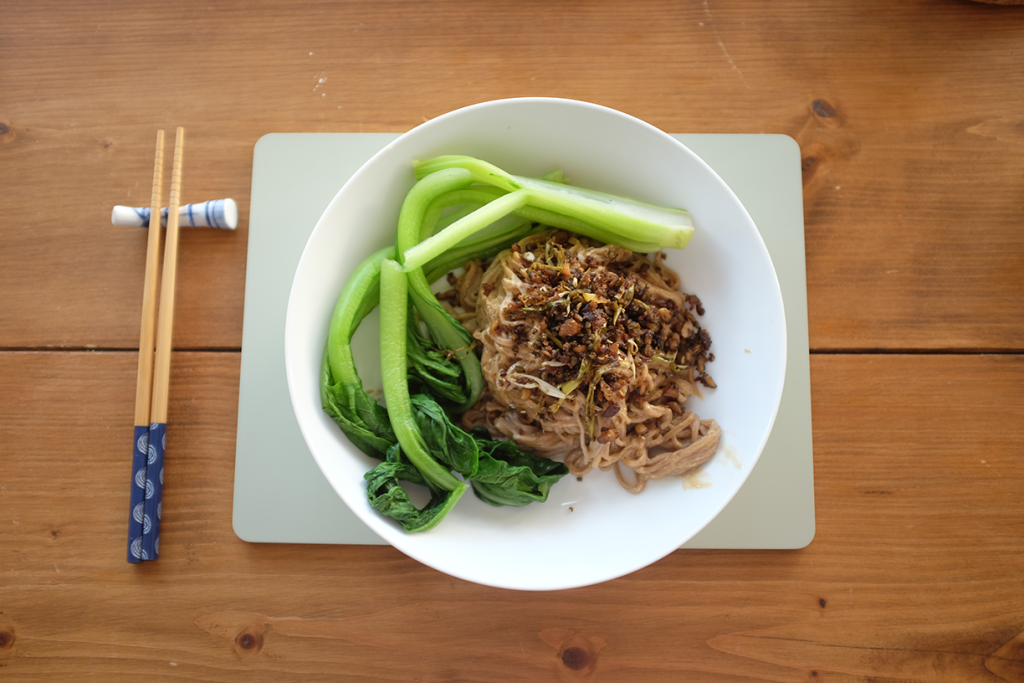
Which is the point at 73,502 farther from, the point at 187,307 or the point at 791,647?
the point at 791,647

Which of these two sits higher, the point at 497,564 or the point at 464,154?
the point at 464,154

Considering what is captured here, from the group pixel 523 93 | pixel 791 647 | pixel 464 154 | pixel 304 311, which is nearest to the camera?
pixel 304 311

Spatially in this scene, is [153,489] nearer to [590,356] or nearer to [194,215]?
[194,215]

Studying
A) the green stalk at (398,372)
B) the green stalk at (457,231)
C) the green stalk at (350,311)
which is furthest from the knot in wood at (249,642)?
the green stalk at (457,231)

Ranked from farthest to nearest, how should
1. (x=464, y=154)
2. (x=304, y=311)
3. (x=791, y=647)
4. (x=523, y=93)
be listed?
(x=523, y=93), (x=791, y=647), (x=464, y=154), (x=304, y=311)

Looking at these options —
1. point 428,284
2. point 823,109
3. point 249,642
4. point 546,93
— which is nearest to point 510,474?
point 428,284

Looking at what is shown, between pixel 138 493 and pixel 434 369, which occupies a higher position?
pixel 434 369

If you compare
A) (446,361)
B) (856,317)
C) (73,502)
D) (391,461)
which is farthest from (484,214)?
(73,502)

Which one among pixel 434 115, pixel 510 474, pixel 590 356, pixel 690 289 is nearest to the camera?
pixel 590 356
